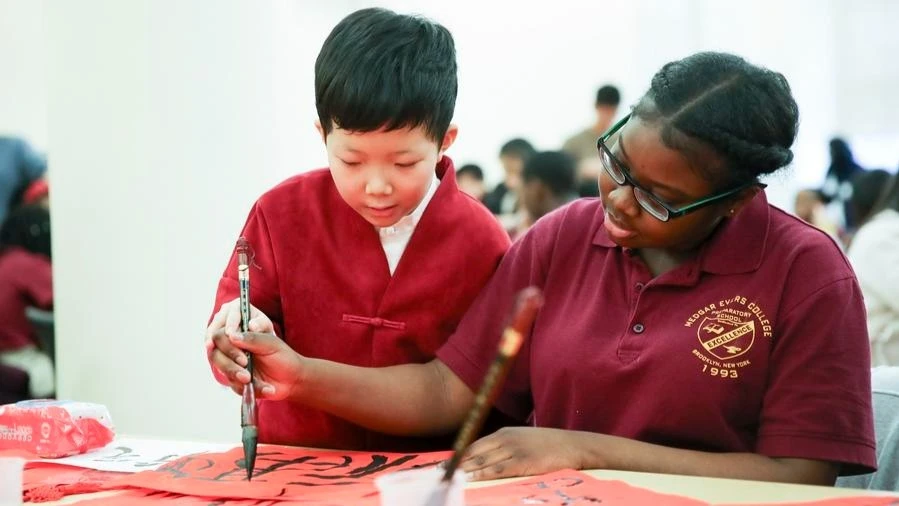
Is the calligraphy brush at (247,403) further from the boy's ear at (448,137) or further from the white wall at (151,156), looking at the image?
the white wall at (151,156)

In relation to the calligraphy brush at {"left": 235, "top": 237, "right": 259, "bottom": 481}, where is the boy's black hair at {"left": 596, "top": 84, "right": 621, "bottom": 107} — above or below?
above

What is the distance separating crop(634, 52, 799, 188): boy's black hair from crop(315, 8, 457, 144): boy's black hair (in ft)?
0.99

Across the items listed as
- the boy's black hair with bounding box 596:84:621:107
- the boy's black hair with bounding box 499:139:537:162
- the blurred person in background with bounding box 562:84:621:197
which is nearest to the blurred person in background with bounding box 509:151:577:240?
the blurred person in background with bounding box 562:84:621:197

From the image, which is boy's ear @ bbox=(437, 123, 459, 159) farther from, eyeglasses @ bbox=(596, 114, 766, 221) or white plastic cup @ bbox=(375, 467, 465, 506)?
white plastic cup @ bbox=(375, 467, 465, 506)

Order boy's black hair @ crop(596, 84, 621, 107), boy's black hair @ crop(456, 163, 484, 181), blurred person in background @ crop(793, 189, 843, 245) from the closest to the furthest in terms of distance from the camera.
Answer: blurred person in background @ crop(793, 189, 843, 245)
boy's black hair @ crop(596, 84, 621, 107)
boy's black hair @ crop(456, 163, 484, 181)

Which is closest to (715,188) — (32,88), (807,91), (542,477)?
(542,477)

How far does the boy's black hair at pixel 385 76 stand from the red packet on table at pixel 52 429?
22.8 inches

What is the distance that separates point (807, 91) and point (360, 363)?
227 inches

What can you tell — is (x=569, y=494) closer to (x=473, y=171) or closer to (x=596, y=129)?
(x=596, y=129)

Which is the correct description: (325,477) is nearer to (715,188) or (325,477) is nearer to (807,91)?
(715,188)

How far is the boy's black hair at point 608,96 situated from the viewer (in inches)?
238

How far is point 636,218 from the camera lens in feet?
4.55

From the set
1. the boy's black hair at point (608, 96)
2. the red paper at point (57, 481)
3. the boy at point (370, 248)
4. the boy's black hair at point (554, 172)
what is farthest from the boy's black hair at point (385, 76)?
the boy's black hair at point (608, 96)

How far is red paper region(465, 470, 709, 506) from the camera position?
1.14 m
